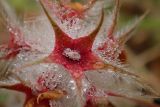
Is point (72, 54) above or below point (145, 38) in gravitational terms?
below

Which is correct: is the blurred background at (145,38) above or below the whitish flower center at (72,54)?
above

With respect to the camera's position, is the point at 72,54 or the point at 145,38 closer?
the point at 72,54

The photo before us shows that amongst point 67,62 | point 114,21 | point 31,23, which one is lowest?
point 67,62

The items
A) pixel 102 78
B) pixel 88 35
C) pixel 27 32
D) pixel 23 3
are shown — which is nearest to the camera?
pixel 88 35

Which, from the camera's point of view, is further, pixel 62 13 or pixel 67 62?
pixel 62 13

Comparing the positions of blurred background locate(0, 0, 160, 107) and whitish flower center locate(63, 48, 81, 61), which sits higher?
blurred background locate(0, 0, 160, 107)

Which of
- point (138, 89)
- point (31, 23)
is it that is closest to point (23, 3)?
point (31, 23)

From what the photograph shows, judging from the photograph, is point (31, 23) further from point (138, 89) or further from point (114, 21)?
point (138, 89)

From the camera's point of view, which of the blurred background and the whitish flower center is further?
the blurred background
